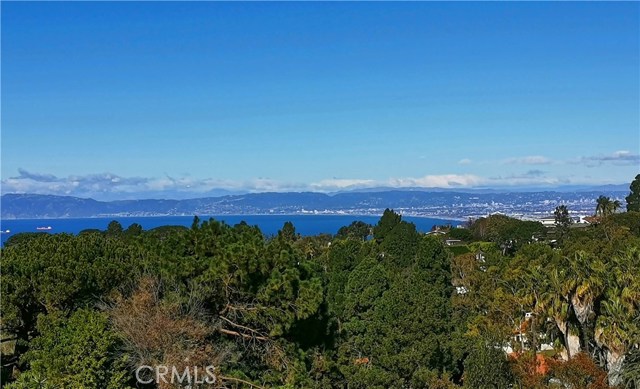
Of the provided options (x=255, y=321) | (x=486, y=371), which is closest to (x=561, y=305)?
(x=486, y=371)

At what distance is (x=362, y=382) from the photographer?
19141 mm

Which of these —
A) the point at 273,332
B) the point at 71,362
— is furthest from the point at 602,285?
the point at 71,362

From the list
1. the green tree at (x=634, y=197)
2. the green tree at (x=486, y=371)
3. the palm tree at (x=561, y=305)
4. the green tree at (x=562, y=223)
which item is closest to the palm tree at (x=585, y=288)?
the palm tree at (x=561, y=305)

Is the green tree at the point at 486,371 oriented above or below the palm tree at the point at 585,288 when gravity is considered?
below

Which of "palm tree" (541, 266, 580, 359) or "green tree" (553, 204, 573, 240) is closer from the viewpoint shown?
"palm tree" (541, 266, 580, 359)

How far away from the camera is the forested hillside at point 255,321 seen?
494 inches

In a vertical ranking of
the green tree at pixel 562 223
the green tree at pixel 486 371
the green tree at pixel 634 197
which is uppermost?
the green tree at pixel 634 197

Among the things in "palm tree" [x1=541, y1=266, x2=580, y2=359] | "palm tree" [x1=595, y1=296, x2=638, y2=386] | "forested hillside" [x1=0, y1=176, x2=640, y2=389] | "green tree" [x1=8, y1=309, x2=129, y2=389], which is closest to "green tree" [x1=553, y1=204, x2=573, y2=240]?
"forested hillside" [x1=0, y1=176, x2=640, y2=389]

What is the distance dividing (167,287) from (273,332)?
2.70 metres

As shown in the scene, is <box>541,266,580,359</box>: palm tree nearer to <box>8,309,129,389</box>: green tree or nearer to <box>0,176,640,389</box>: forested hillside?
<box>0,176,640,389</box>: forested hillside

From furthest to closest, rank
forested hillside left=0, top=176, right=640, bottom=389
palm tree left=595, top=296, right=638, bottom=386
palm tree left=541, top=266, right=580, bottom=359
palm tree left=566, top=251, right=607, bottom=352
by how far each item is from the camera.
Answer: palm tree left=541, top=266, right=580, bottom=359
palm tree left=566, top=251, right=607, bottom=352
palm tree left=595, top=296, right=638, bottom=386
forested hillside left=0, top=176, right=640, bottom=389

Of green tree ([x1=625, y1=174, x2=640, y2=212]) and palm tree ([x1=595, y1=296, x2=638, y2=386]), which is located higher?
green tree ([x1=625, y1=174, x2=640, y2=212])

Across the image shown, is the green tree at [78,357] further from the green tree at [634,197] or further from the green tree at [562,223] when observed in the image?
the green tree at [634,197]

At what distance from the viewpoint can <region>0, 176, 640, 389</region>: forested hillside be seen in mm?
12555
